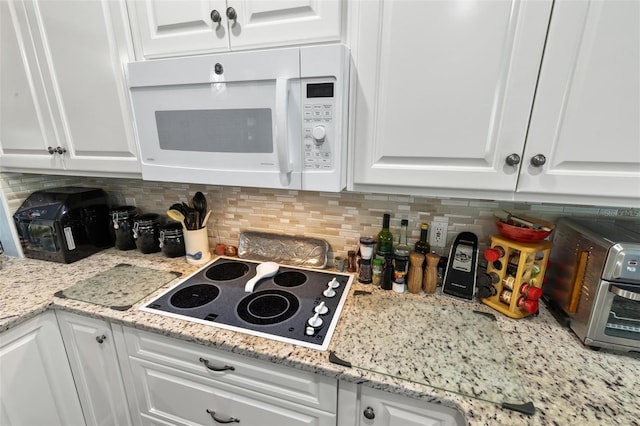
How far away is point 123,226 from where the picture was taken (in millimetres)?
1567

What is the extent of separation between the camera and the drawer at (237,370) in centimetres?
90

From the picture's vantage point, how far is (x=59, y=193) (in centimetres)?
151

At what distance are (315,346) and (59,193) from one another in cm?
158

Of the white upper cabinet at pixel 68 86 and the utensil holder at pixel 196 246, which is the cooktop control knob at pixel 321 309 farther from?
the white upper cabinet at pixel 68 86

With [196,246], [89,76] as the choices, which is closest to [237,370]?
[196,246]

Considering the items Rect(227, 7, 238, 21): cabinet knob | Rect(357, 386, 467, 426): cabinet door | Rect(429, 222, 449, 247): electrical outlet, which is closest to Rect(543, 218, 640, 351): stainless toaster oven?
Rect(429, 222, 449, 247): electrical outlet

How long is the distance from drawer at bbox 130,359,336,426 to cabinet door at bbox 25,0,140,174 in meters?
0.84

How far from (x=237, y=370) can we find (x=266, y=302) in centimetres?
25

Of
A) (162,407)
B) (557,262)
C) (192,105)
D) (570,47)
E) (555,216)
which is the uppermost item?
(570,47)

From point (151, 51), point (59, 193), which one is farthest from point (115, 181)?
point (151, 51)

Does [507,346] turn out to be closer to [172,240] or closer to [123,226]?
[172,240]

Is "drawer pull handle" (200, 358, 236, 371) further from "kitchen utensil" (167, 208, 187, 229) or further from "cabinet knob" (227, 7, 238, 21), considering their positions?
"cabinet knob" (227, 7, 238, 21)

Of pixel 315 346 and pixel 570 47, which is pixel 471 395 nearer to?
pixel 315 346

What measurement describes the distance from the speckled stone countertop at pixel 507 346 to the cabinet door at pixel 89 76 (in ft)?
1.98
